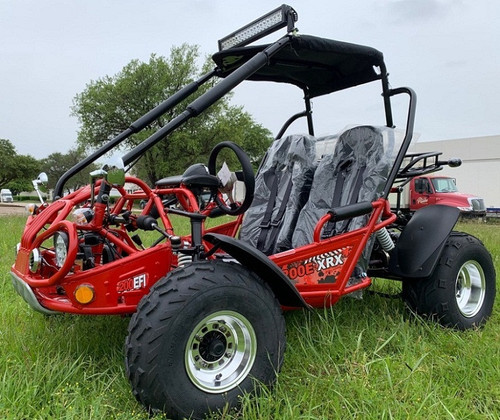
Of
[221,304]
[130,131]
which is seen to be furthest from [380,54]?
[221,304]

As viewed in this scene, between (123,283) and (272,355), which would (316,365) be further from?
(123,283)

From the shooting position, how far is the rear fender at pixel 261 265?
224 cm

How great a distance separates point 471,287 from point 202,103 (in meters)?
2.56

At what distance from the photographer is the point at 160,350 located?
197cm

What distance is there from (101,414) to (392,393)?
1411 millimetres

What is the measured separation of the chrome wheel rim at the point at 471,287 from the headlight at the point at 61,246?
2797mm


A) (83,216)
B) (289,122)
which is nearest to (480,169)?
(289,122)

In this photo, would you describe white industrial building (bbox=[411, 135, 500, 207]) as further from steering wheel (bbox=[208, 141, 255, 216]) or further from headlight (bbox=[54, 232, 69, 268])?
headlight (bbox=[54, 232, 69, 268])

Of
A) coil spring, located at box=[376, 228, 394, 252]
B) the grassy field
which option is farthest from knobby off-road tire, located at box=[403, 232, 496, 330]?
coil spring, located at box=[376, 228, 394, 252]

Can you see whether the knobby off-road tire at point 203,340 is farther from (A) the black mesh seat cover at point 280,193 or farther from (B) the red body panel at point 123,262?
(A) the black mesh seat cover at point 280,193

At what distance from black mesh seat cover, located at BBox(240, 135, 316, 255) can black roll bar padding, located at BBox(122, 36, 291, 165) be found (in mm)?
1187

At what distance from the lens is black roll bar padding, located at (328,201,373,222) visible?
2674mm

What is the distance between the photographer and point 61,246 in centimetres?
247

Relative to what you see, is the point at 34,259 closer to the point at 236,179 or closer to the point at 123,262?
the point at 123,262
